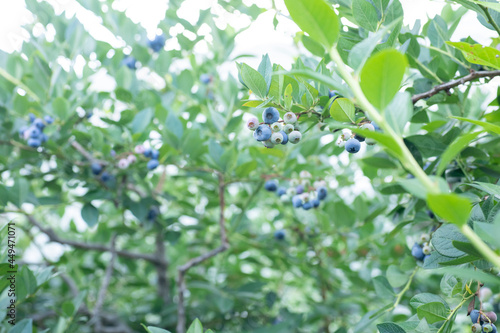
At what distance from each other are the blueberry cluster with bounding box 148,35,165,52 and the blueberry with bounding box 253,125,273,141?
4.76 feet

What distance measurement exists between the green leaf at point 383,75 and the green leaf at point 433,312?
1.60ft

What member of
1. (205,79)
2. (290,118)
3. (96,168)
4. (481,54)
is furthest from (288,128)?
(205,79)

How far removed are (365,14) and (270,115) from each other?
321mm

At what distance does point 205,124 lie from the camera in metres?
1.89

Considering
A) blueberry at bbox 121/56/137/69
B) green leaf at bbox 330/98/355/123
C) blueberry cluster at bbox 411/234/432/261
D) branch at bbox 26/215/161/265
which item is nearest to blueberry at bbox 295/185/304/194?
blueberry cluster at bbox 411/234/432/261

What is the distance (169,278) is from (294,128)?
1921 mm

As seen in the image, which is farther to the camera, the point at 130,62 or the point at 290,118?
the point at 130,62

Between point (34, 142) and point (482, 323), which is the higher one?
point (34, 142)

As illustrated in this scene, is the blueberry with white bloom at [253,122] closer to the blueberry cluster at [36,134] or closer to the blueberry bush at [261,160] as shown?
the blueberry bush at [261,160]

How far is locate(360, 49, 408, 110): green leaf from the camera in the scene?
1.95 feet

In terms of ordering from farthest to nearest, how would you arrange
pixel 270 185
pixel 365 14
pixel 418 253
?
pixel 270 185, pixel 418 253, pixel 365 14

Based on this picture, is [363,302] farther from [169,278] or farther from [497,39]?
[497,39]

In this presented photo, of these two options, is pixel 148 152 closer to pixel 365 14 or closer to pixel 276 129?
pixel 276 129

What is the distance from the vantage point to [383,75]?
60cm
